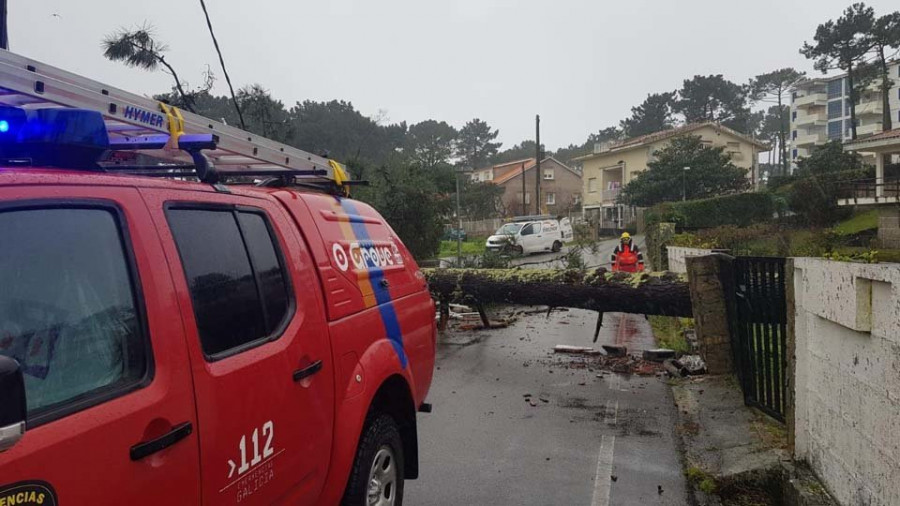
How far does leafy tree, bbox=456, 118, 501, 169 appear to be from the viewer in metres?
89.5

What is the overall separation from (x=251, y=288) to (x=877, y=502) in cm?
299

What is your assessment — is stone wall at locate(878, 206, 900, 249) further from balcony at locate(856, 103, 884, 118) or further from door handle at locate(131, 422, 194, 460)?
balcony at locate(856, 103, 884, 118)

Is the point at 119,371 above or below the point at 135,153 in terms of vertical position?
below

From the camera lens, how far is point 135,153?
10.6 feet

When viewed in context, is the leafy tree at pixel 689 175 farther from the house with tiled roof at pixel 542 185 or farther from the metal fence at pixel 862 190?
the house with tiled roof at pixel 542 185

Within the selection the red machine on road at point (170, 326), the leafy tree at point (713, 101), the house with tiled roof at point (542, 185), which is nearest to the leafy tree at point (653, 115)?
the leafy tree at point (713, 101)

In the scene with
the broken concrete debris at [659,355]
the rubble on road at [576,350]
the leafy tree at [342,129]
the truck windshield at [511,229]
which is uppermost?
the leafy tree at [342,129]

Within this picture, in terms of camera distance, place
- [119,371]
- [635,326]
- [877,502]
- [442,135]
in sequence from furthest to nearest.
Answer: [442,135] → [635,326] → [877,502] → [119,371]

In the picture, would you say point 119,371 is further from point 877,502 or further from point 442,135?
point 442,135

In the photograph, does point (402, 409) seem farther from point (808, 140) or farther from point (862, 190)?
point (808, 140)

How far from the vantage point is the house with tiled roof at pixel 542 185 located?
2699 inches

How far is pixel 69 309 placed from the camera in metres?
1.86

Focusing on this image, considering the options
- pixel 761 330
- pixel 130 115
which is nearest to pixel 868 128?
pixel 761 330

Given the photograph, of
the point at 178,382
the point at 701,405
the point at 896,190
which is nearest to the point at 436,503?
the point at 178,382
